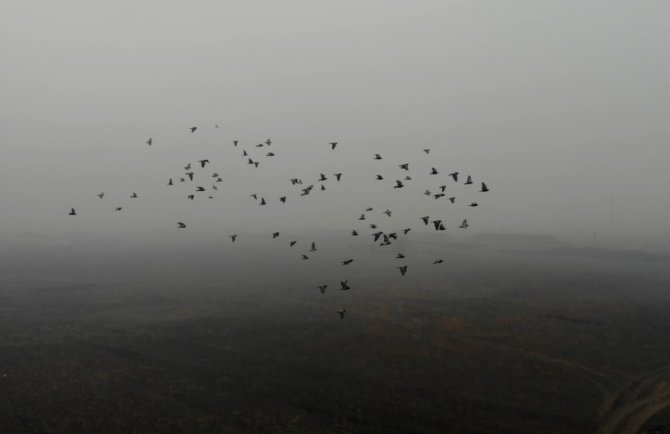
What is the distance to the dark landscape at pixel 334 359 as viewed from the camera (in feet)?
89.4

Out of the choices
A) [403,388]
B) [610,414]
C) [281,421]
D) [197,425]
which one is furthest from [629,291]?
[197,425]

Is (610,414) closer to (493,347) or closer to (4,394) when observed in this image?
(493,347)

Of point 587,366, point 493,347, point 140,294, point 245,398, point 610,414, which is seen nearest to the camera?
point 610,414

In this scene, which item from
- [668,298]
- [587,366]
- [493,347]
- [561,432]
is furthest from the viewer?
[668,298]

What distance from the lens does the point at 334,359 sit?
124 ft

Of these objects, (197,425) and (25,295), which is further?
(25,295)

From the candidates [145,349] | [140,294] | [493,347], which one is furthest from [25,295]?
[493,347]

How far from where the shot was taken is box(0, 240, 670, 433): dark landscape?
1073 inches

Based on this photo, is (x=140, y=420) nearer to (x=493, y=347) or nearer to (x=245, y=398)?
(x=245, y=398)

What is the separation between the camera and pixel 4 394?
30.4m

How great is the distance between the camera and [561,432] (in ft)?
83.7

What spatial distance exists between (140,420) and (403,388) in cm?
1762

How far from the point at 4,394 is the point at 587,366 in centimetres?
4428

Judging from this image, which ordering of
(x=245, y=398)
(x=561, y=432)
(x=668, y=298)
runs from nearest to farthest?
(x=561, y=432) → (x=245, y=398) → (x=668, y=298)
